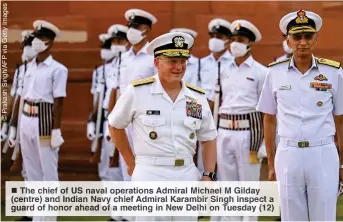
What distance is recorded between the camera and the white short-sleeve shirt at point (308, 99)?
18.0 ft

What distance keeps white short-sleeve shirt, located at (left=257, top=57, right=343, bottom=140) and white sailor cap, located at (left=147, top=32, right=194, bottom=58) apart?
897 millimetres

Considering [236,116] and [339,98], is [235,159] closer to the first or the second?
[236,116]

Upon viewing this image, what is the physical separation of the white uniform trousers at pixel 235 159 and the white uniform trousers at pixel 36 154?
1.80 metres

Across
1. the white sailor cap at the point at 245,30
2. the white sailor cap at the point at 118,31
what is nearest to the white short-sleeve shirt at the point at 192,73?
the white sailor cap at the point at 245,30

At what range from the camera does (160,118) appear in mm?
5008

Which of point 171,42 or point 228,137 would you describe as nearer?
point 171,42

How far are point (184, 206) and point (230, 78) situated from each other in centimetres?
270

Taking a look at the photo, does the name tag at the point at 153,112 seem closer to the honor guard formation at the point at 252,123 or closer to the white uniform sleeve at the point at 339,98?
the honor guard formation at the point at 252,123

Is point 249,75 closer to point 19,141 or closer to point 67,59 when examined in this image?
point 19,141

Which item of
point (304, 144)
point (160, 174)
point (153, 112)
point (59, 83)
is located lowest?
point (160, 174)

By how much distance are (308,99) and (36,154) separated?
11.9 ft

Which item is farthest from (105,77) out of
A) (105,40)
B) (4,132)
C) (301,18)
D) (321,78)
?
(321,78)

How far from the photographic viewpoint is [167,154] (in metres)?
5.00

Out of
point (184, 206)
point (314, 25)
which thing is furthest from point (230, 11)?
point (184, 206)
